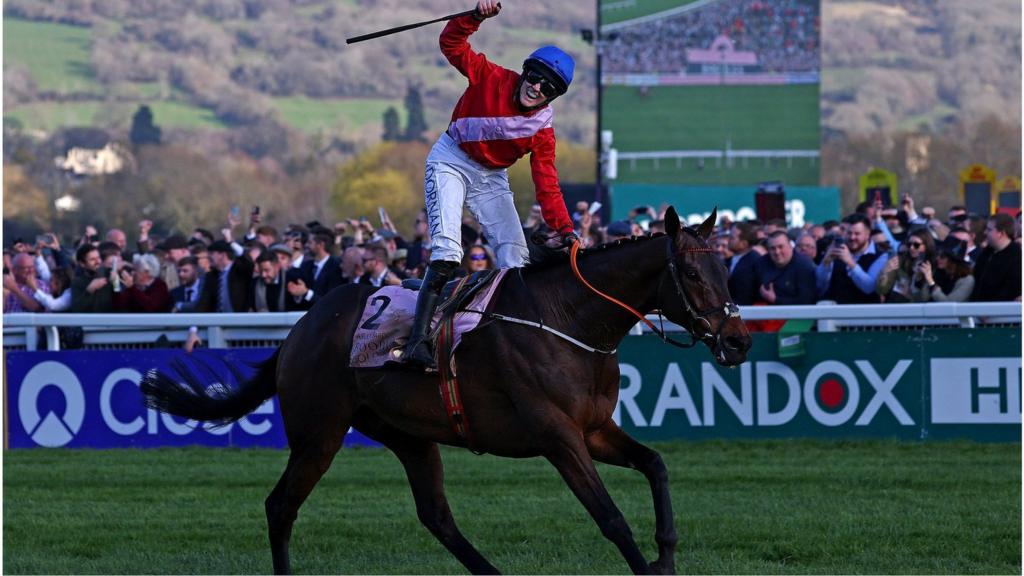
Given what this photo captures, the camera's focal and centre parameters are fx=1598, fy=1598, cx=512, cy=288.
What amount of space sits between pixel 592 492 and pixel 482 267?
5.30 meters

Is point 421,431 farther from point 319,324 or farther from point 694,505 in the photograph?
point 694,505

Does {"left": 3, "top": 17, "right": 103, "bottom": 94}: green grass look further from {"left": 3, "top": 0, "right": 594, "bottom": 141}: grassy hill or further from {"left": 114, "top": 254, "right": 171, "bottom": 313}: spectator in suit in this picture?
{"left": 114, "top": 254, "right": 171, "bottom": 313}: spectator in suit

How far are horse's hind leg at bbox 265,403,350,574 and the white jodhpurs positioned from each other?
916 mm

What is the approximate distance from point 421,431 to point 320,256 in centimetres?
614

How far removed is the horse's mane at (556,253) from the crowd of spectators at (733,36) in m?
30.2

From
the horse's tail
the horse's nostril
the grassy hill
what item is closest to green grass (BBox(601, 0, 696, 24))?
the horse's tail

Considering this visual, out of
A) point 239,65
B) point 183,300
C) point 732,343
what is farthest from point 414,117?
point 732,343

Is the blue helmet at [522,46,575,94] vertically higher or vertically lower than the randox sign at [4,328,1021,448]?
higher

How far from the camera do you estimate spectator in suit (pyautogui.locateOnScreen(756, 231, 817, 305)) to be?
458 inches

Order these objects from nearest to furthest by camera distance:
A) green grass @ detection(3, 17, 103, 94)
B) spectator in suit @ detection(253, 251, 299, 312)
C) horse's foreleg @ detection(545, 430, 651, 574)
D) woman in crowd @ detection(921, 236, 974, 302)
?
horse's foreleg @ detection(545, 430, 651, 574) < woman in crowd @ detection(921, 236, 974, 302) < spectator in suit @ detection(253, 251, 299, 312) < green grass @ detection(3, 17, 103, 94)

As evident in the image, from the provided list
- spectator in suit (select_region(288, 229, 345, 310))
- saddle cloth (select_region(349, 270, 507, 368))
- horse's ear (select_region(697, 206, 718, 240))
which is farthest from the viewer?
spectator in suit (select_region(288, 229, 345, 310))

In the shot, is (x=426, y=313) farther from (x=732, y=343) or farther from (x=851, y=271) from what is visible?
(x=851, y=271)

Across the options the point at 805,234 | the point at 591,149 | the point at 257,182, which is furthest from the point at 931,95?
the point at 805,234

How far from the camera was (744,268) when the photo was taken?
469 inches
